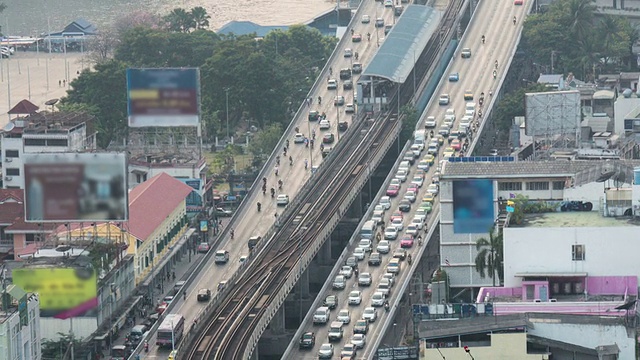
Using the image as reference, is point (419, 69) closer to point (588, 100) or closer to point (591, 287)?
point (588, 100)

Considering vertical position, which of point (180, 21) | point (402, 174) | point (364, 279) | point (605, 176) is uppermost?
point (180, 21)

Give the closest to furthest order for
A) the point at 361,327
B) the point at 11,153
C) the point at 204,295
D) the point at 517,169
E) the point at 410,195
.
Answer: the point at 361,327 < the point at 517,169 < the point at 204,295 < the point at 410,195 < the point at 11,153

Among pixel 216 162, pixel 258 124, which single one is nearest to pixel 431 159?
pixel 216 162

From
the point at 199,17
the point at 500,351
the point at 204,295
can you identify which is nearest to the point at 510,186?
the point at 204,295

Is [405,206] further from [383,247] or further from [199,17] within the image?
[199,17]

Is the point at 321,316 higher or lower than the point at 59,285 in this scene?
lower

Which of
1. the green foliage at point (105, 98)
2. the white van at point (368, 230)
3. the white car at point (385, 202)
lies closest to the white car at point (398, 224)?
the white van at point (368, 230)

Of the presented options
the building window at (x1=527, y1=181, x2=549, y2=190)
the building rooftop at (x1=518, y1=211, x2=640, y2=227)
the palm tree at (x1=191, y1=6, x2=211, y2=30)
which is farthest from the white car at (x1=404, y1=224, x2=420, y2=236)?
the palm tree at (x1=191, y1=6, x2=211, y2=30)

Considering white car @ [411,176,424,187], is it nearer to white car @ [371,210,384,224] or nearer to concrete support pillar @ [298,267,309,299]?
white car @ [371,210,384,224]

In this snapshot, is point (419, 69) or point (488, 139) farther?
point (419, 69)
